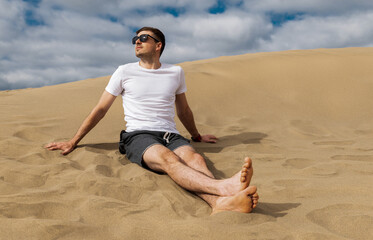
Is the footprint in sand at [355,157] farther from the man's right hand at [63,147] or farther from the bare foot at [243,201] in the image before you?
the man's right hand at [63,147]

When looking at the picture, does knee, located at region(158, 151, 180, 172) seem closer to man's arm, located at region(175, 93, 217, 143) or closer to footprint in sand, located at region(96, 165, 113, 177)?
footprint in sand, located at region(96, 165, 113, 177)

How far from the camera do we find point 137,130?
2.92 metres

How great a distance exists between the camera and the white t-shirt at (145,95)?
9.82ft

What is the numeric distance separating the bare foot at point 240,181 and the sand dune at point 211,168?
0.56 feet

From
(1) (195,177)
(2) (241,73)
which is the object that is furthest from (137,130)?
(2) (241,73)

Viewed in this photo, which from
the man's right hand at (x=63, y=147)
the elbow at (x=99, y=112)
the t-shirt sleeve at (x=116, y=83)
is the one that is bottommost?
the man's right hand at (x=63, y=147)

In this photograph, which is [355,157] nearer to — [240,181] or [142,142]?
[240,181]

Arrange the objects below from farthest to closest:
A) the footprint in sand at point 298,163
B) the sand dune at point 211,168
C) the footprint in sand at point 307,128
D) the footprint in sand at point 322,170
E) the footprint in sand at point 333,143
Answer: the footprint in sand at point 307,128 → the footprint in sand at point 333,143 → the footprint in sand at point 298,163 → the footprint in sand at point 322,170 → the sand dune at point 211,168

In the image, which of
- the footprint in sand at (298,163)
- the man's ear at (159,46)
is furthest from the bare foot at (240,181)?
the man's ear at (159,46)

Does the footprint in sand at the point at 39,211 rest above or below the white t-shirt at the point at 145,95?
below

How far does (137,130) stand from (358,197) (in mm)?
1841

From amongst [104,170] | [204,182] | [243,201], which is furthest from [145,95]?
[243,201]

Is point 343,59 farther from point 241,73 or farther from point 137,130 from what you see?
point 137,130

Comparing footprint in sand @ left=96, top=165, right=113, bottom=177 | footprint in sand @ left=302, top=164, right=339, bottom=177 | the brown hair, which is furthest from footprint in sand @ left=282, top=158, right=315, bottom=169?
the brown hair
